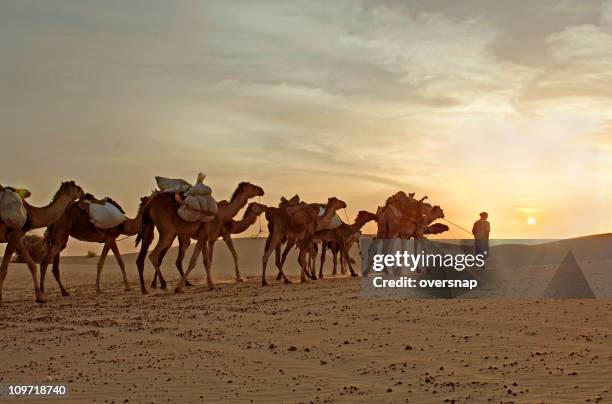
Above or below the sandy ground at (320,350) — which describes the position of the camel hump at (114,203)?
above

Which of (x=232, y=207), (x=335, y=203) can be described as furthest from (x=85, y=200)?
(x=335, y=203)

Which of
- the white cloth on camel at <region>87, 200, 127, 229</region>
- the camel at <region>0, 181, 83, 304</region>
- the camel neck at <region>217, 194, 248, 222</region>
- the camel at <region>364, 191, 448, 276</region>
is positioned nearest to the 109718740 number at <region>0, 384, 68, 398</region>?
the camel at <region>0, 181, 83, 304</region>

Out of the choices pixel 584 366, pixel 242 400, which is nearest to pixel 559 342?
pixel 584 366

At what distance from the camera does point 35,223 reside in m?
19.9

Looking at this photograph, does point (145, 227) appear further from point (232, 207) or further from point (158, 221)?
point (232, 207)

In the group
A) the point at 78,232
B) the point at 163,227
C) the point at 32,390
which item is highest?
the point at 163,227

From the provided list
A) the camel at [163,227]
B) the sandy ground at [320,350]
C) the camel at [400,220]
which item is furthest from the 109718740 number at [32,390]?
the camel at [400,220]

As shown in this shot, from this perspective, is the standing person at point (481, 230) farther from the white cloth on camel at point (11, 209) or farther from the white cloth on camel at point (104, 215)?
the white cloth on camel at point (11, 209)

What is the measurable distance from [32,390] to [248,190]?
1504cm

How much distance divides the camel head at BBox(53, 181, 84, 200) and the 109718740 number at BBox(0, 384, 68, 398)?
1118 cm

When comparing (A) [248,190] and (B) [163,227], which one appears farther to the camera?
(A) [248,190]

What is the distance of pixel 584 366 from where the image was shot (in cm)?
983

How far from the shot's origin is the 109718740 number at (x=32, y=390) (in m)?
9.35

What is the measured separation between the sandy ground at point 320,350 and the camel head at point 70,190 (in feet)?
11.6
